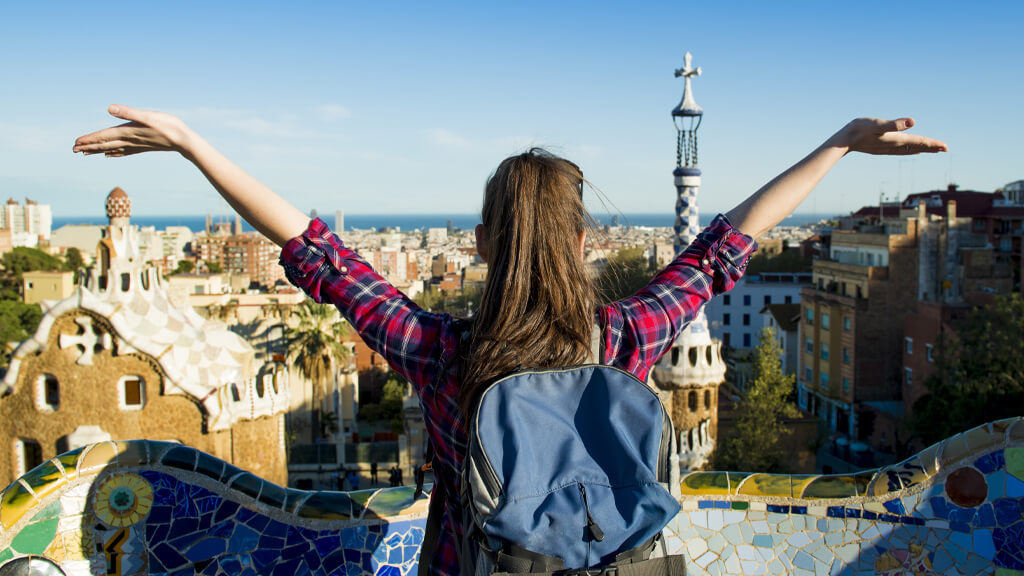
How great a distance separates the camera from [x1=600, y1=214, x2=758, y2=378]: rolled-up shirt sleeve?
1.94 meters

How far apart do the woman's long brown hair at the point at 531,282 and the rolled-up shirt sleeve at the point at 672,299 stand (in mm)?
109

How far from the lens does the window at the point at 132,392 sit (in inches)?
449

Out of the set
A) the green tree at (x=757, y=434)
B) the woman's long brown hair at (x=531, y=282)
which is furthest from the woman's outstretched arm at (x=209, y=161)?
the green tree at (x=757, y=434)

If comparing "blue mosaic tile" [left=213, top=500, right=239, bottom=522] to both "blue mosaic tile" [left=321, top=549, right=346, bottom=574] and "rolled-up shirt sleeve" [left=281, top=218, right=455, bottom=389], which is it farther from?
"rolled-up shirt sleeve" [left=281, top=218, right=455, bottom=389]

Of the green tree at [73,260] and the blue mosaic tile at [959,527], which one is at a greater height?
the blue mosaic tile at [959,527]

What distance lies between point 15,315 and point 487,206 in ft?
139

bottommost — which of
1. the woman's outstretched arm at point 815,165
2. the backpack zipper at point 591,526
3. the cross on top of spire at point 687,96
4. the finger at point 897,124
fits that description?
the backpack zipper at point 591,526

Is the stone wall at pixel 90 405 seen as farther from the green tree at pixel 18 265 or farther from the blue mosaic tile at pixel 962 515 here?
the green tree at pixel 18 265

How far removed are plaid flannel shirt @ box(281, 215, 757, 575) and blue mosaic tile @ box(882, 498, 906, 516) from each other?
201cm

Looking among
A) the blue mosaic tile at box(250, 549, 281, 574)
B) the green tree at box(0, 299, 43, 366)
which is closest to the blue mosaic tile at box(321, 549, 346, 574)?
the blue mosaic tile at box(250, 549, 281, 574)

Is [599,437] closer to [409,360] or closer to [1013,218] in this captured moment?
[409,360]

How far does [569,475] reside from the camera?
65.9 inches

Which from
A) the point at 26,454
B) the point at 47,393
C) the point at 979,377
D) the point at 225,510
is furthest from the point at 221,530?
the point at 979,377

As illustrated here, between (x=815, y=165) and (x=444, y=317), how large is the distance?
1.03m
